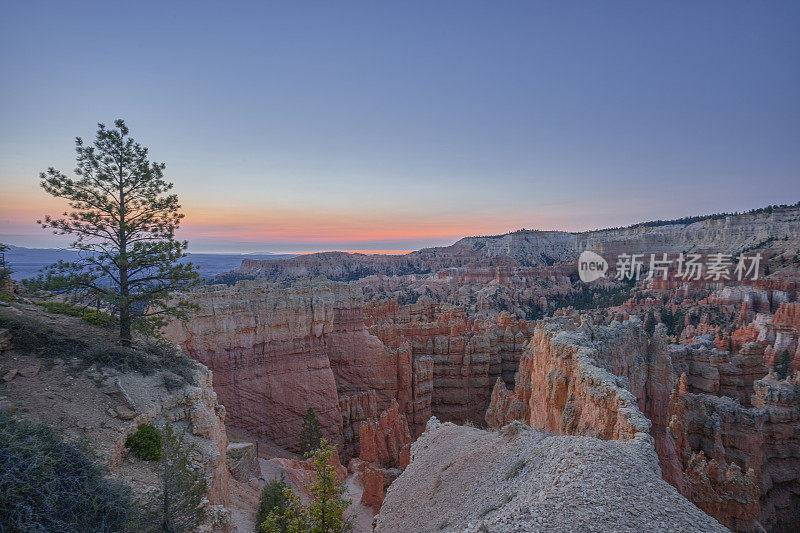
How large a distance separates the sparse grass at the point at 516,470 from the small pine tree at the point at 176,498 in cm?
544

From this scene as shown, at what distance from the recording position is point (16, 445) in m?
5.40

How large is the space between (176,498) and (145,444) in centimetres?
240

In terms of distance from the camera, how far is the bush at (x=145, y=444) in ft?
26.5

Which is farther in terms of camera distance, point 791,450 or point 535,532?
point 791,450

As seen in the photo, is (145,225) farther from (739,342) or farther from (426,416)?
(739,342)

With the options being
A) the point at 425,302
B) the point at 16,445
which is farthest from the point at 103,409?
the point at 425,302

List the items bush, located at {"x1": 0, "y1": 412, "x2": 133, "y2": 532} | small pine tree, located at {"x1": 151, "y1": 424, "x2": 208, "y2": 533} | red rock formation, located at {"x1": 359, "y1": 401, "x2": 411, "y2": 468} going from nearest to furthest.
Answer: bush, located at {"x1": 0, "y1": 412, "x2": 133, "y2": 532}, small pine tree, located at {"x1": 151, "y1": 424, "x2": 208, "y2": 533}, red rock formation, located at {"x1": 359, "y1": 401, "x2": 411, "y2": 468}

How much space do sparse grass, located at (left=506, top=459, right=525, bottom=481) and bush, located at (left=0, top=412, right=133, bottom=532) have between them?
609cm

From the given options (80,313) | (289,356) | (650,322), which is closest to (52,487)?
(80,313)

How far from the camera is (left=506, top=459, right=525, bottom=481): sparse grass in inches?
251

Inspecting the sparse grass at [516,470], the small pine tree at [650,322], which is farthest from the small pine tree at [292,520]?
the small pine tree at [650,322]

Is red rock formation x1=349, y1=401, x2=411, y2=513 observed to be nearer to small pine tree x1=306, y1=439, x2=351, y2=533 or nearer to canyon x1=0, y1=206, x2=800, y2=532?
canyon x1=0, y1=206, x2=800, y2=532

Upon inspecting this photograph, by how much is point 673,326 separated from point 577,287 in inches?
1402

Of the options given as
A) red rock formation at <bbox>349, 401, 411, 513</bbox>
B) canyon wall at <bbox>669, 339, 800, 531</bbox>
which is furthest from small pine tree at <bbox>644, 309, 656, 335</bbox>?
red rock formation at <bbox>349, 401, 411, 513</bbox>
